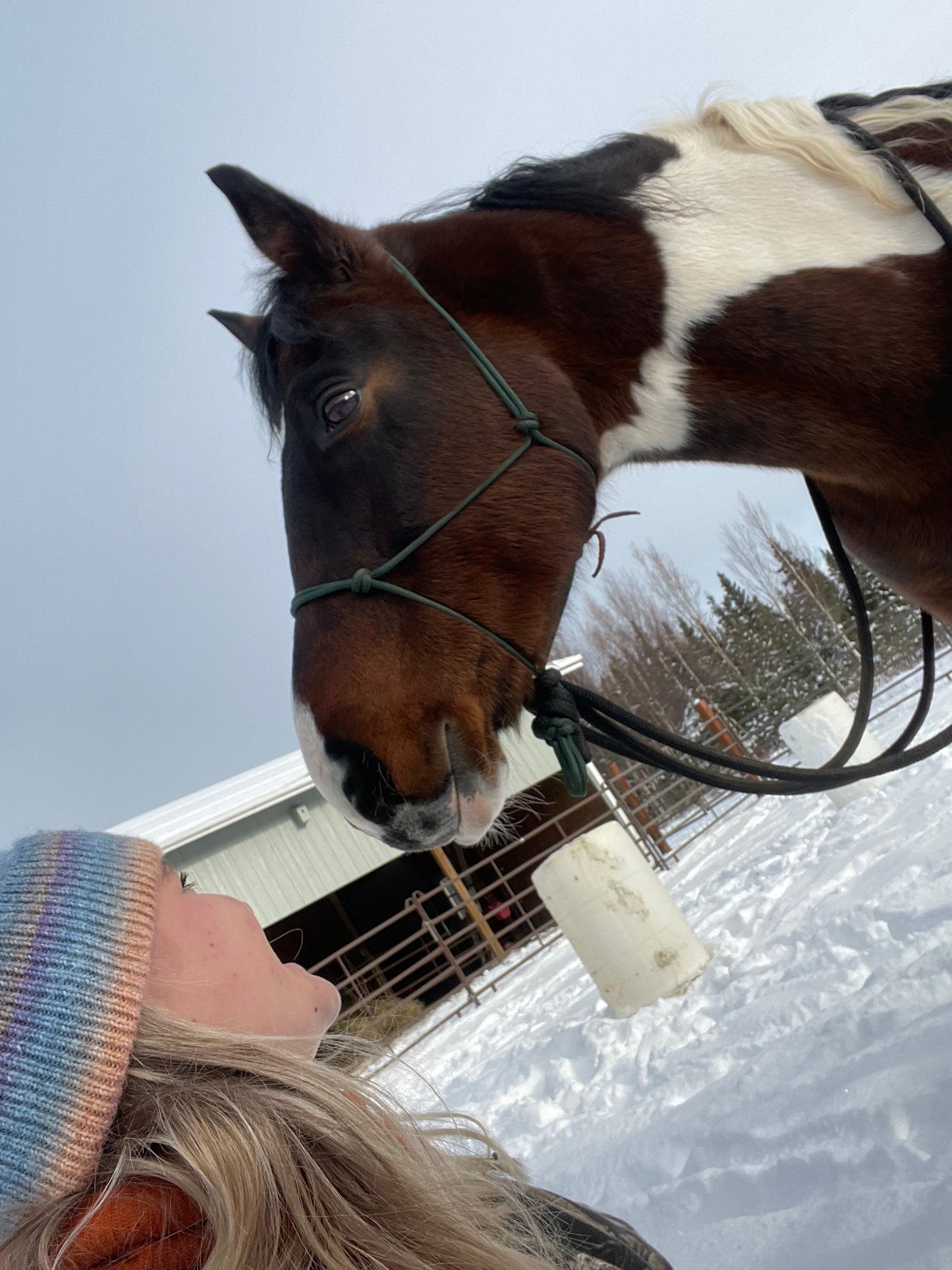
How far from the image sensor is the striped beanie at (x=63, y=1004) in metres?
0.89

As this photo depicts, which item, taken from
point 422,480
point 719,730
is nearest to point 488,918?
point 719,730

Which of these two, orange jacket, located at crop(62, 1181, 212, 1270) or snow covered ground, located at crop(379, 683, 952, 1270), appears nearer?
orange jacket, located at crop(62, 1181, 212, 1270)

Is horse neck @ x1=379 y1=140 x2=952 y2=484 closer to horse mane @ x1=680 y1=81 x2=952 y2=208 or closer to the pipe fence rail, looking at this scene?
horse mane @ x1=680 y1=81 x2=952 y2=208

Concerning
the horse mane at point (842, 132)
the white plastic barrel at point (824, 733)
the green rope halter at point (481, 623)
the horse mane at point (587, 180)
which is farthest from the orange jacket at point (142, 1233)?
the white plastic barrel at point (824, 733)

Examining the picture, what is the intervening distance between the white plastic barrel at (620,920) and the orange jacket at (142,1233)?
4.92 m

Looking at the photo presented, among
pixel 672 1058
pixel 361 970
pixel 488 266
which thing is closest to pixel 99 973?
pixel 488 266

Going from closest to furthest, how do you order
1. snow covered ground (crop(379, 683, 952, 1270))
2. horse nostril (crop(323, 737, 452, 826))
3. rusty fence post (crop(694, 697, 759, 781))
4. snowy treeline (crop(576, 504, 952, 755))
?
horse nostril (crop(323, 737, 452, 826)) → snow covered ground (crop(379, 683, 952, 1270)) → rusty fence post (crop(694, 697, 759, 781)) → snowy treeline (crop(576, 504, 952, 755))

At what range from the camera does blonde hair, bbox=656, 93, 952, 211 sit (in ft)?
5.67

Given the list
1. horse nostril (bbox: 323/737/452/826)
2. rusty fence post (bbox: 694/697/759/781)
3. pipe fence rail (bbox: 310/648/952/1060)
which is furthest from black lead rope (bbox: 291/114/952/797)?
rusty fence post (bbox: 694/697/759/781)

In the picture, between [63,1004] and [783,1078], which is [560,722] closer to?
[63,1004]

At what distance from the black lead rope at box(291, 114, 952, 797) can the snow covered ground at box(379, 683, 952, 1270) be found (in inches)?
33.8

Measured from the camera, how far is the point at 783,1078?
3.11m

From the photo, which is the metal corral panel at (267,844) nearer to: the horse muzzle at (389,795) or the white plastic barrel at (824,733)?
the white plastic barrel at (824,733)

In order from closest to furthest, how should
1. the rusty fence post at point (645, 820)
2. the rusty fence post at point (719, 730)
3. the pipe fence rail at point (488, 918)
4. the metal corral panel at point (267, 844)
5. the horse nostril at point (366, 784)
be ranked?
the horse nostril at point (366, 784) < the pipe fence rail at point (488, 918) < the metal corral panel at point (267, 844) < the rusty fence post at point (645, 820) < the rusty fence post at point (719, 730)
